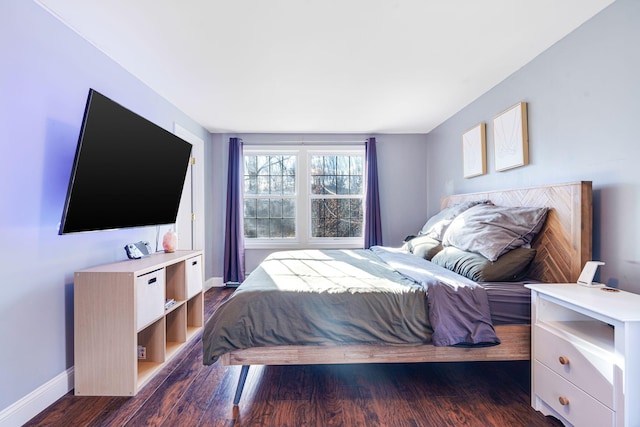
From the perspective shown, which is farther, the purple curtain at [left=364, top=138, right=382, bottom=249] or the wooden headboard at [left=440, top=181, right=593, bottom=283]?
the purple curtain at [left=364, top=138, right=382, bottom=249]

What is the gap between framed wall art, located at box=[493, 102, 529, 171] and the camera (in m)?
2.26

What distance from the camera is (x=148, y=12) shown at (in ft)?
5.32

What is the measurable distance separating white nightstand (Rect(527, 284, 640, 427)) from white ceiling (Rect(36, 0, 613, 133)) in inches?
65.2

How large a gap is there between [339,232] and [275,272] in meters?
2.36

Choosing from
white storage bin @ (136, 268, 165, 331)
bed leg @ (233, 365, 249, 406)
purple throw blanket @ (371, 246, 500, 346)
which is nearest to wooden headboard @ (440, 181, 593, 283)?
purple throw blanket @ (371, 246, 500, 346)

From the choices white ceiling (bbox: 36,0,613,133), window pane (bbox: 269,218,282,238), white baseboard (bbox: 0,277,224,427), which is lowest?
white baseboard (bbox: 0,277,224,427)

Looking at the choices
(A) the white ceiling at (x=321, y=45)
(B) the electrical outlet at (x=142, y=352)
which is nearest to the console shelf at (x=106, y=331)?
(B) the electrical outlet at (x=142, y=352)

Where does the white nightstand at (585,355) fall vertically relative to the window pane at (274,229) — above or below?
below

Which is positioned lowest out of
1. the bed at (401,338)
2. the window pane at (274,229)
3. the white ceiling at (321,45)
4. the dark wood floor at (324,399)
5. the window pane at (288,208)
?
the dark wood floor at (324,399)

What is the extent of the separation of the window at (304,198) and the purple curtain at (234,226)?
0.27m

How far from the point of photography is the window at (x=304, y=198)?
4.27m

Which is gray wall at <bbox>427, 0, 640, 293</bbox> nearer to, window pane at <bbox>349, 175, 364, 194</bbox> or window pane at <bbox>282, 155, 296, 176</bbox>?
window pane at <bbox>349, 175, 364, 194</bbox>

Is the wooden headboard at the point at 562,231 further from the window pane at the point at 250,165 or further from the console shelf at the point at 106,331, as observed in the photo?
the window pane at the point at 250,165

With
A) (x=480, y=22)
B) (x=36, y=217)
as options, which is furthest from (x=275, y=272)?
(x=480, y=22)
